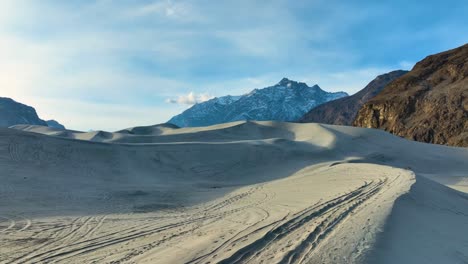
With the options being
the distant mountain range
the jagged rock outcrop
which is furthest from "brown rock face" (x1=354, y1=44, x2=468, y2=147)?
the jagged rock outcrop

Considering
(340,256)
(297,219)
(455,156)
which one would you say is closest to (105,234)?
(297,219)

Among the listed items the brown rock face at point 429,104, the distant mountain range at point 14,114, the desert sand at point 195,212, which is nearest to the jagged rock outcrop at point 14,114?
the distant mountain range at point 14,114

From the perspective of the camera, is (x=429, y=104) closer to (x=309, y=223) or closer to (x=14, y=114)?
(x=309, y=223)

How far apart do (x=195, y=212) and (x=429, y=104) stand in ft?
231

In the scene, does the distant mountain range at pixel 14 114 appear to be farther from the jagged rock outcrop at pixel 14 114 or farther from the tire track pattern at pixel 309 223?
the tire track pattern at pixel 309 223

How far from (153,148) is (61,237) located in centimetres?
1909

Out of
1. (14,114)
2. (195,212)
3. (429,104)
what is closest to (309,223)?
(195,212)

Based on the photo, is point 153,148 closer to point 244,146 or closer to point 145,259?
point 244,146

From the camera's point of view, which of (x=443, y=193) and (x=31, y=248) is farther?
(x=443, y=193)

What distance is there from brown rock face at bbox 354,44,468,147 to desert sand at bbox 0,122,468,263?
42474mm

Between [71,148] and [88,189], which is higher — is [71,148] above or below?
above

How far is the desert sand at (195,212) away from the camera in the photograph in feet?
21.9

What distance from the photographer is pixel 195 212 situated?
12.2 m

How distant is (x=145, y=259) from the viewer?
6.44 m
